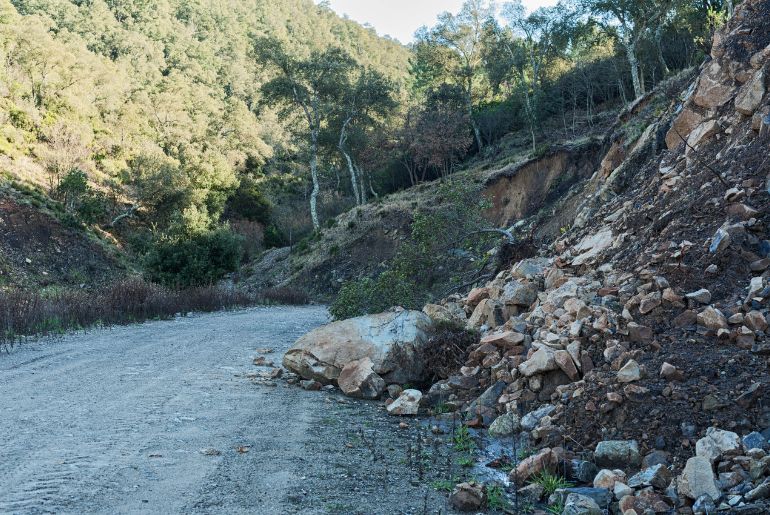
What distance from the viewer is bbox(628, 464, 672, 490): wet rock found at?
3.80 metres

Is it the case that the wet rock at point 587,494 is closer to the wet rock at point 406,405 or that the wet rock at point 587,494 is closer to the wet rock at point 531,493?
the wet rock at point 531,493

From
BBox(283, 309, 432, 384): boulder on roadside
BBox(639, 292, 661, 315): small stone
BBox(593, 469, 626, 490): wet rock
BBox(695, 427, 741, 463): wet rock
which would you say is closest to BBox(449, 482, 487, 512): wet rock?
BBox(593, 469, 626, 490): wet rock

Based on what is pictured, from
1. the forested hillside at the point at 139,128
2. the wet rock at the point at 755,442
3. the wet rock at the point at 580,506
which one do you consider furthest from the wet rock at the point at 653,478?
the forested hillside at the point at 139,128

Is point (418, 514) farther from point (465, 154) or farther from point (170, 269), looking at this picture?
point (465, 154)

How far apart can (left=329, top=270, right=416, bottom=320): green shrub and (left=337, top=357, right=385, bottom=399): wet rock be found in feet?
13.4

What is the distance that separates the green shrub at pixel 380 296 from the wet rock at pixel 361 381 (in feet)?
13.4

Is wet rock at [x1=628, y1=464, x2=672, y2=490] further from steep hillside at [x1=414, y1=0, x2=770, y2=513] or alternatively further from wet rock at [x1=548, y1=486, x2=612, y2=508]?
wet rock at [x1=548, y1=486, x2=612, y2=508]

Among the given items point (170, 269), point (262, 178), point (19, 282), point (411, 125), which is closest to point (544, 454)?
point (170, 269)

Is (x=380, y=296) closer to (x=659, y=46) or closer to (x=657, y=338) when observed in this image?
(x=657, y=338)

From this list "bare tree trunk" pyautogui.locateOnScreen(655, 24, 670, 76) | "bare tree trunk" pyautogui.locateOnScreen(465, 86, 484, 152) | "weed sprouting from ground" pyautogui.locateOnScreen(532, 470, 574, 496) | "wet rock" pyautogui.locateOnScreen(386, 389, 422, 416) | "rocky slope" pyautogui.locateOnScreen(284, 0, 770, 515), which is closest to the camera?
"rocky slope" pyautogui.locateOnScreen(284, 0, 770, 515)

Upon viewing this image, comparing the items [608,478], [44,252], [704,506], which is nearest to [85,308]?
[608,478]

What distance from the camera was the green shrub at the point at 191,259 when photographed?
862 inches

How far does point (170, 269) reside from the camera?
2219cm

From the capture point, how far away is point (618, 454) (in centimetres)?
433
